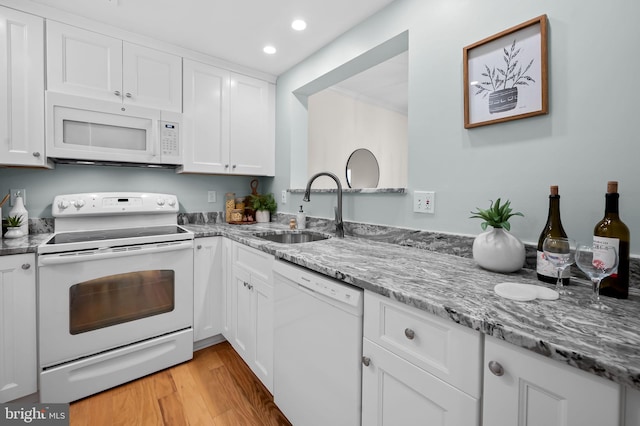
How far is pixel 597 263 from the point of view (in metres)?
0.83

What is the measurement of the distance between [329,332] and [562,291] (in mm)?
785

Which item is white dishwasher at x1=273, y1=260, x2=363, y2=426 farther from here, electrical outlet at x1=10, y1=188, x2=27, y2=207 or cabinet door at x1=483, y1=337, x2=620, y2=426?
electrical outlet at x1=10, y1=188, x2=27, y2=207

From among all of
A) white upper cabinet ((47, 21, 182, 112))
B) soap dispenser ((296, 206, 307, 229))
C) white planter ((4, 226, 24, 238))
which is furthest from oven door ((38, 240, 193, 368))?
white upper cabinet ((47, 21, 182, 112))

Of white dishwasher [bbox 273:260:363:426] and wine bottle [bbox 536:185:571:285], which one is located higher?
wine bottle [bbox 536:185:571:285]

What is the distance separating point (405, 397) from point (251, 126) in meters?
2.41

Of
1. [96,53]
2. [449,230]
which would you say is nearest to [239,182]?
[96,53]

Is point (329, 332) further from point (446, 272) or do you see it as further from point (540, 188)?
point (540, 188)

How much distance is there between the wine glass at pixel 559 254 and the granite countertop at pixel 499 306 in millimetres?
53

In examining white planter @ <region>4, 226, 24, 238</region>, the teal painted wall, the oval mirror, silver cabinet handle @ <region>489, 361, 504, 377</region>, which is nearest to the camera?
silver cabinet handle @ <region>489, 361, 504, 377</region>

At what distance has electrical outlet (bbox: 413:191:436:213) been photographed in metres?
1.51

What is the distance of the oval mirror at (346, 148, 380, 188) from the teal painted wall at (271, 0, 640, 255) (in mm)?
1556

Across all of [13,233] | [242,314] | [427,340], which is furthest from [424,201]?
[13,233]

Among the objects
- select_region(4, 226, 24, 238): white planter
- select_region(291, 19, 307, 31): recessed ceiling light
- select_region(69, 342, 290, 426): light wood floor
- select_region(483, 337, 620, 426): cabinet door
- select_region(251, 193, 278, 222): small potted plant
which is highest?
select_region(291, 19, 307, 31): recessed ceiling light

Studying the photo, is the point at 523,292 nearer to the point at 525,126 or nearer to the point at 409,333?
the point at 409,333
